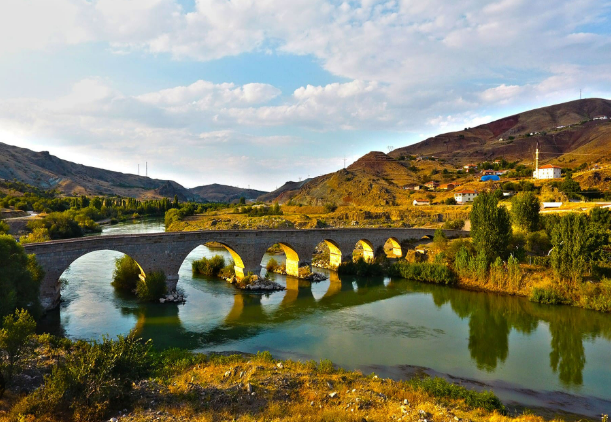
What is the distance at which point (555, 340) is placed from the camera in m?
15.5

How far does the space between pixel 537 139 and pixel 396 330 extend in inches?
4137

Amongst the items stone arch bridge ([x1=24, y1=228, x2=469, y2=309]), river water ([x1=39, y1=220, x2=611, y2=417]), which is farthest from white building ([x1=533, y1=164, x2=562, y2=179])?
river water ([x1=39, y1=220, x2=611, y2=417])

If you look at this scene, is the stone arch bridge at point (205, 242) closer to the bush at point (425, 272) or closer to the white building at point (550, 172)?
the bush at point (425, 272)

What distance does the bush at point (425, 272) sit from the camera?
78.8ft

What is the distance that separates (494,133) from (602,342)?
135094mm

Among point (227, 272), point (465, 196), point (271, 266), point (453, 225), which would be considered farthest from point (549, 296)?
point (465, 196)

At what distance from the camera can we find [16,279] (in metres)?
13.2

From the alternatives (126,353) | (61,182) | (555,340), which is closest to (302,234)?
(555,340)

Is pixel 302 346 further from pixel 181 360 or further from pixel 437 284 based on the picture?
pixel 437 284

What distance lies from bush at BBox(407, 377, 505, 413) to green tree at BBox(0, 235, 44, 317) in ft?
43.1

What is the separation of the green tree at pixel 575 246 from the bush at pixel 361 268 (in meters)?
11.0

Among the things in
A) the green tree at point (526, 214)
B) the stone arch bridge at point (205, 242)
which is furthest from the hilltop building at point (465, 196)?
the green tree at point (526, 214)

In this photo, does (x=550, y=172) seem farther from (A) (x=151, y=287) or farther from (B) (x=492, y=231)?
(A) (x=151, y=287)

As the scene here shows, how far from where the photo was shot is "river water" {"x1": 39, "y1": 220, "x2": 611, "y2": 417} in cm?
1225
